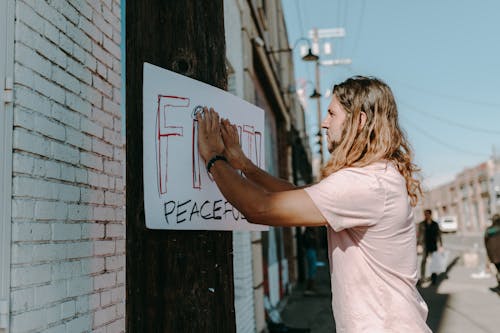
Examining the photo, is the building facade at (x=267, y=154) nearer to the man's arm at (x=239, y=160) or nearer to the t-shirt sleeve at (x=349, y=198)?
the man's arm at (x=239, y=160)

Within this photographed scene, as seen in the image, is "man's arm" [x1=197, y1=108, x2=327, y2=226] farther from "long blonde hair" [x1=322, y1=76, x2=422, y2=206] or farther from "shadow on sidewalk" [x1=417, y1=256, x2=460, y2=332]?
"shadow on sidewalk" [x1=417, y1=256, x2=460, y2=332]

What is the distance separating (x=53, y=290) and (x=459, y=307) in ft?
30.0

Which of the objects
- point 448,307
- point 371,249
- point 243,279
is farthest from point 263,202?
point 448,307

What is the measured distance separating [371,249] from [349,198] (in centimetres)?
22

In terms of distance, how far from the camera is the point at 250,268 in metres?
6.81

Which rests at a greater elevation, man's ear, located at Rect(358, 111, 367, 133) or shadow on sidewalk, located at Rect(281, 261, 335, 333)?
man's ear, located at Rect(358, 111, 367, 133)

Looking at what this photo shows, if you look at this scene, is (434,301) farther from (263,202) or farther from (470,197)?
(470,197)

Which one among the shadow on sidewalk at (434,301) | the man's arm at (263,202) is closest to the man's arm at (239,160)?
the man's arm at (263,202)

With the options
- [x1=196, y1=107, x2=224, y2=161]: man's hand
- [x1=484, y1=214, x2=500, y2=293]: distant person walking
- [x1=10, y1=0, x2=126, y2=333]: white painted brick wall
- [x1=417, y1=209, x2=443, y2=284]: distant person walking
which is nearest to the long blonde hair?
[x1=196, y1=107, x2=224, y2=161]: man's hand

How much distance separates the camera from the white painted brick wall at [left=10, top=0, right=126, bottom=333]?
2.11 m

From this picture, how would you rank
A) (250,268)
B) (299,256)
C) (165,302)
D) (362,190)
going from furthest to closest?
(299,256) → (250,268) → (362,190) → (165,302)

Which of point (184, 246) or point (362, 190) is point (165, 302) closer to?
point (184, 246)

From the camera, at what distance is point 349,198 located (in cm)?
173

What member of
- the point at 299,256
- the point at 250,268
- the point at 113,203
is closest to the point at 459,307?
the point at 250,268
